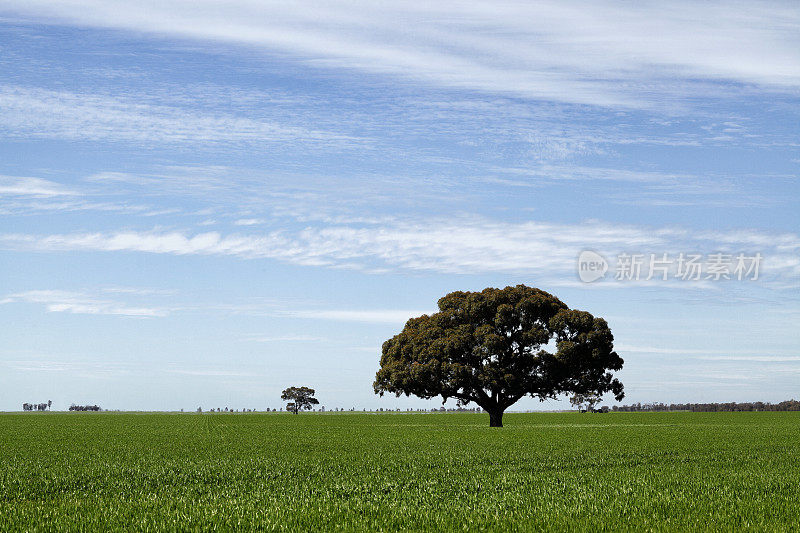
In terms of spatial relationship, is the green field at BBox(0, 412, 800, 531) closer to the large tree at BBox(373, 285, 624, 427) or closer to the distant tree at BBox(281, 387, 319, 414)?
the large tree at BBox(373, 285, 624, 427)

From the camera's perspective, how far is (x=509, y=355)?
63875 millimetres

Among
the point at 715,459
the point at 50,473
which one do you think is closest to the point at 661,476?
the point at 715,459

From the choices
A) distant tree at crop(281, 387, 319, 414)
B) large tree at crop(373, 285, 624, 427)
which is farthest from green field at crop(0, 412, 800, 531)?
distant tree at crop(281, 387, 319, 414)

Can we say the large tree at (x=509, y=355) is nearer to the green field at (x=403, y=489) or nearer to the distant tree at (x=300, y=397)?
the green field at (x=403, y=489)

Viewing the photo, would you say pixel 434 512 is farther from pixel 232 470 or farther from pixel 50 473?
pixel 50 473

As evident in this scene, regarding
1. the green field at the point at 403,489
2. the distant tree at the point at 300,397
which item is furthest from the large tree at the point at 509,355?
the distant tree at the point at 300,397

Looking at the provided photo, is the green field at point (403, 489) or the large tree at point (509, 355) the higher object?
the large tree at point (509, 355)

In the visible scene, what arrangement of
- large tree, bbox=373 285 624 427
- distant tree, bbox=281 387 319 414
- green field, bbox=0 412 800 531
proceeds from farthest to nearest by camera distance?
1. distant tree, bbox=281 387 319 414
2. large tree, bbox=373 285 624 427
3. green field, bbox=0 412 800 531

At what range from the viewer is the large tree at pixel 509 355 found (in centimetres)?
6338

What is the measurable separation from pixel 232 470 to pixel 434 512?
34.5ft

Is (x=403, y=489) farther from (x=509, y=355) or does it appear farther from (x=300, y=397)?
(x=300, y=397)

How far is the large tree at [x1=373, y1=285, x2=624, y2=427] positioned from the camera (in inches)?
2495

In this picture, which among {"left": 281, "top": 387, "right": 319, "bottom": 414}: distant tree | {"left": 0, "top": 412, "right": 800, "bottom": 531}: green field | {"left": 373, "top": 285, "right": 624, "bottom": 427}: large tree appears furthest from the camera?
{"left": 281, "top": 387, "right": 319, "bottom": 414}: distant tree

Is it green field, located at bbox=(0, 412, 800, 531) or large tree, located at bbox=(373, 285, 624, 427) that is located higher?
large tree, located at bbox=(373, 285, 624, 427)
